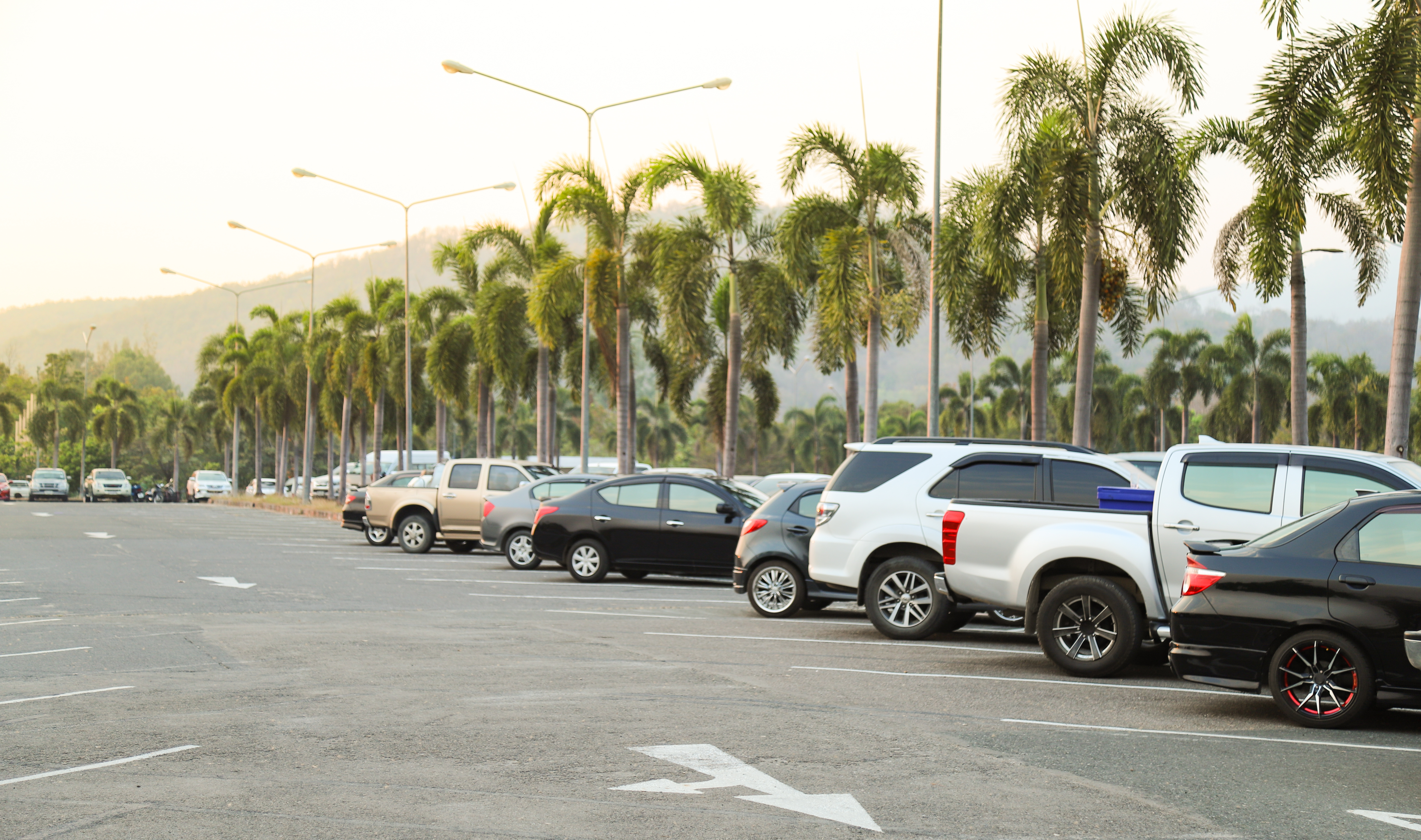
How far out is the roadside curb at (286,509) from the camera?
4788 cm

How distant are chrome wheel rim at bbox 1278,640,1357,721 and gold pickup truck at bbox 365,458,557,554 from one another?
54.8 feet

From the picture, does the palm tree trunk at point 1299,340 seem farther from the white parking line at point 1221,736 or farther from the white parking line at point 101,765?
the white parking line at point 101,765

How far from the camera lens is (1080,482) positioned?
1158cm

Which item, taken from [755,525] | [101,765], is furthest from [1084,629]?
[101,765]

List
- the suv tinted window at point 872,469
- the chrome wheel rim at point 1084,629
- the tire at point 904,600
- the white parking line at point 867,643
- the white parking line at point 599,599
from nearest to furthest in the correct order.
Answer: the chrome wheel rim at point 1084,629 < the white parking line at point 867,643 < the tire at point 904,600 < the suv tinted window at point 872,469 < the white parking line at point 599,599

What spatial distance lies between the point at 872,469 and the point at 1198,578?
450 cm

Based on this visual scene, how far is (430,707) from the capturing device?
8.52 meters

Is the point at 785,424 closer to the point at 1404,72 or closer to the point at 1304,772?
the point at 1404,72

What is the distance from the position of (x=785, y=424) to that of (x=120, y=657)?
112 meters

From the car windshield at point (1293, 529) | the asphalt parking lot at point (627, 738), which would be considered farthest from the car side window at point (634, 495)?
the car windshield at point (1293, 529)

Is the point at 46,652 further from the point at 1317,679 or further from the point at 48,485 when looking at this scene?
the point at 48,485

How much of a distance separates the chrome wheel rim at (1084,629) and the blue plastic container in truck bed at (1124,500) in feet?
2.79

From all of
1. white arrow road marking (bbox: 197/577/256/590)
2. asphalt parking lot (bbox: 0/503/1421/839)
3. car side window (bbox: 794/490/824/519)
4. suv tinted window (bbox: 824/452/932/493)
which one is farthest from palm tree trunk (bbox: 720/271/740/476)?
suv tinted window (bbox: 824/452/932/493)

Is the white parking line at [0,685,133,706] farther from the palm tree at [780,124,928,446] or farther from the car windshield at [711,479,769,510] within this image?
the palm tree at [780,124,928,446]
